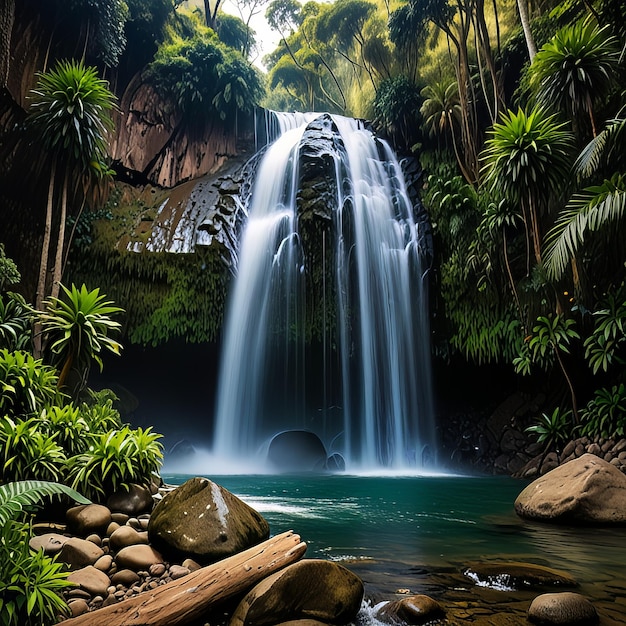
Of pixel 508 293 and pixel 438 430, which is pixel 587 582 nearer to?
pixel 508 293

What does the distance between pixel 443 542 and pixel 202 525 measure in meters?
2.55

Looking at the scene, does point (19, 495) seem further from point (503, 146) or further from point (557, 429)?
point (503, 146)

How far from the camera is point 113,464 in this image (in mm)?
5078

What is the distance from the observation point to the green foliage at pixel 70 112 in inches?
442

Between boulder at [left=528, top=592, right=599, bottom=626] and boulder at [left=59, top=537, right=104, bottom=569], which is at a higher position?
boulder at [left=59, top=537, right=104, bottom=569]

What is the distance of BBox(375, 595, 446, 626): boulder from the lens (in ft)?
10.4

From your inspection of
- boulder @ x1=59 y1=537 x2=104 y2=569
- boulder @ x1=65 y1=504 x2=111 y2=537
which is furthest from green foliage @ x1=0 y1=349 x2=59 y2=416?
boulder @ x1=59 y1=537 x2=104 y2=569

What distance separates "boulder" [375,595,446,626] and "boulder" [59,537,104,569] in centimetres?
214

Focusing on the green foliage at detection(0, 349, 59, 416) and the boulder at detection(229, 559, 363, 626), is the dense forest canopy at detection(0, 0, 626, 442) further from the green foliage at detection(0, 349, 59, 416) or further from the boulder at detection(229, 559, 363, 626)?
the boulder at detection(229, 559, 363, 626)

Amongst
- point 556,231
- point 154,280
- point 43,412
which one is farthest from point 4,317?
point 556,231

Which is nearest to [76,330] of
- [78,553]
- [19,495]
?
[78,553]

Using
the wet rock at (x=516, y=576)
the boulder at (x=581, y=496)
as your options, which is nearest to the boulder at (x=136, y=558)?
the wet rock at (x=516, y=576)

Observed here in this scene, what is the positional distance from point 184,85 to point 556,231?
13042 millimetres

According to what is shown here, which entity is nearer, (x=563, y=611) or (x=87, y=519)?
(x=563, y=611)
